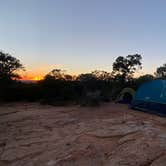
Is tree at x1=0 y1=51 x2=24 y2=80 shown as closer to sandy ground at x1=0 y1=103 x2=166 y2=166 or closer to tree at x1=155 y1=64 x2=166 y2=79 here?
sandy ground at x1=0 y1=103 x2=166 y2=166

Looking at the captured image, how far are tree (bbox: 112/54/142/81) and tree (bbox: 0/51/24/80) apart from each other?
908 cm

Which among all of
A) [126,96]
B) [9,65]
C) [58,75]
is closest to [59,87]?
[58,75]

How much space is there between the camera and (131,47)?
2103 cm

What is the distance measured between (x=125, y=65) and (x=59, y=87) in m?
8.94

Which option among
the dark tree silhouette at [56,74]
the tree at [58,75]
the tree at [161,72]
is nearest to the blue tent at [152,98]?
the tree at [58,75]

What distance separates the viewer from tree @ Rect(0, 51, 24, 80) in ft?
63.7

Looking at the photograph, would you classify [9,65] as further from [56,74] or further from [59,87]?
[59,87]

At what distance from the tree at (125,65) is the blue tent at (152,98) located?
406 inches

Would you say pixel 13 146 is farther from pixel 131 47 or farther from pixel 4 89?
pixel 131 47

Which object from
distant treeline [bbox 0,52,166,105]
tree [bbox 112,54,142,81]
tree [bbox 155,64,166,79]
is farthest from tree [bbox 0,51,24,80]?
tree [bbox 155,64,166,79]

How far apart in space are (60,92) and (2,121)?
7.06 metres

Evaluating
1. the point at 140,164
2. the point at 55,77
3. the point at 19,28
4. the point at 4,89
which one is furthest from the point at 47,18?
the point at 140,164

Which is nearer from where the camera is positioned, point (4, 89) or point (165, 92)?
point (165, 92)

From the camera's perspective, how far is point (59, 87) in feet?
53.4
